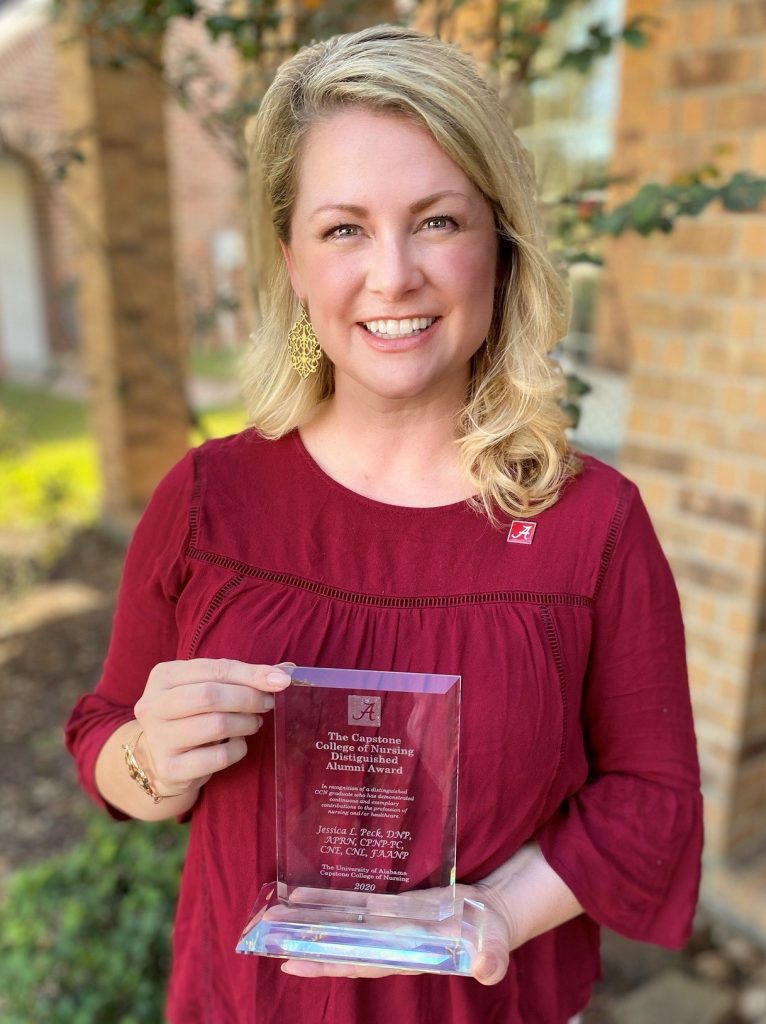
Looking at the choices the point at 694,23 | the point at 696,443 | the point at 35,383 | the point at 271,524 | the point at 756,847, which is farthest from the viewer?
the point at 35,383

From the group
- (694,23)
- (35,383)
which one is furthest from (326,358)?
(35,383)

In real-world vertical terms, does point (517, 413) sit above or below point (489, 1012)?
above

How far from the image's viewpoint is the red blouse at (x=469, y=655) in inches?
52.4

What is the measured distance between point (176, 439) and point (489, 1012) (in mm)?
5282

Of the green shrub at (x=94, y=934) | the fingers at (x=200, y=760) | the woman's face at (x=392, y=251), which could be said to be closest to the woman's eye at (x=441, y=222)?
the woman's face at (x=392, y=251)

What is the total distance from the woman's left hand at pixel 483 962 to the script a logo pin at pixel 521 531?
1.68 ft

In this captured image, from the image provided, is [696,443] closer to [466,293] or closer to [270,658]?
[466,293]

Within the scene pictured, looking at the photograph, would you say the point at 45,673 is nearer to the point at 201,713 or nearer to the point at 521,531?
the point at 201,713

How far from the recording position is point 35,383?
1241 cm

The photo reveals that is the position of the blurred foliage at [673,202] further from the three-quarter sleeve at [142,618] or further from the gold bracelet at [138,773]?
the gold bracelet at [138,773]

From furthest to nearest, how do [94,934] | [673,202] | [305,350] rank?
[94,934] → [673,202] → [305,350]

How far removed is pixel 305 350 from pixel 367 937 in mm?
916

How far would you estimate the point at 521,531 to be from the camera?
1.40 meters

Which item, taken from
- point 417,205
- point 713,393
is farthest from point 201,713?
point 713,393
